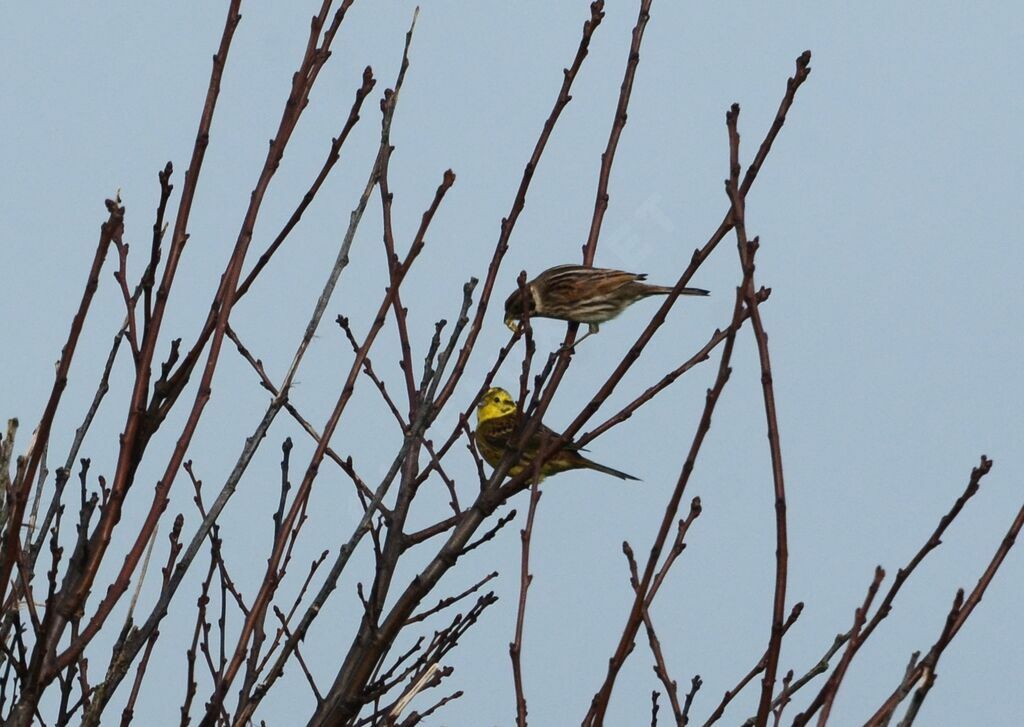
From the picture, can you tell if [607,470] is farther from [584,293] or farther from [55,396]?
[55,396]

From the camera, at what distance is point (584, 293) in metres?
6.98

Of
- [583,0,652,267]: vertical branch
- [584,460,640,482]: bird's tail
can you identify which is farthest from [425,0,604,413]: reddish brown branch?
[584,460,640,482]: bird's tail

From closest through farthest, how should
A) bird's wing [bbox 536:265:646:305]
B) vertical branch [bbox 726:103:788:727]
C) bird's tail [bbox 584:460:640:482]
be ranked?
vertical branch [bbox 726:103:788:727] → bird's wing [bbox 536:265:646:305] → bird's tail [bbox 584:460:640:482]

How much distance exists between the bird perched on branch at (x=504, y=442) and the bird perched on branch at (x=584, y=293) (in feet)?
2.26

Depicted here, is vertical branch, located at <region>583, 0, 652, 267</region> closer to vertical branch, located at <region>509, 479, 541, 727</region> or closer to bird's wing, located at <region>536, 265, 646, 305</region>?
vertical branch, located at <region>509, 479, 541, 727</region>

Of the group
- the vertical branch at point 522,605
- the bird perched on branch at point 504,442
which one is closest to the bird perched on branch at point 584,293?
the bird perched on branch at point 504,442

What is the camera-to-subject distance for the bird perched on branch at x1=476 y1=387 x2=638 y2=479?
7.79m

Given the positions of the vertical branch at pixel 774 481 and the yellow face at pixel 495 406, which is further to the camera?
the yellow face at pixel 495 406

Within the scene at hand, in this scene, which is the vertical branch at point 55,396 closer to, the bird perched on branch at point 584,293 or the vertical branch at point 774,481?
the vertical branch at point 774,481

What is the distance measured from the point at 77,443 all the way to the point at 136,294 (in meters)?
0.38

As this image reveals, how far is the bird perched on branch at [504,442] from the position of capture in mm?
7785

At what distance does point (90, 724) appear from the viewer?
2371 mm

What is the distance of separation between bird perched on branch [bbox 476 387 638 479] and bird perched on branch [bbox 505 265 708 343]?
688 millimetres

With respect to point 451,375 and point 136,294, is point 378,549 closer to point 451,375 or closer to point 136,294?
point 451,375
